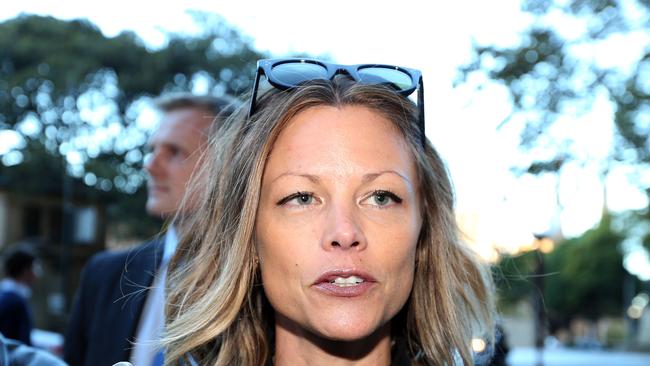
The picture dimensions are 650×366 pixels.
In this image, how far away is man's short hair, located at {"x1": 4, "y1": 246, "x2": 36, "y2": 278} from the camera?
28.6ft

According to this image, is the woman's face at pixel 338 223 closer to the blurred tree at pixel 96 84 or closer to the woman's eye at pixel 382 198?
the woman's eye at pixel 382 198

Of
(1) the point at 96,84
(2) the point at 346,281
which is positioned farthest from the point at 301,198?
(1) the point at 96,84

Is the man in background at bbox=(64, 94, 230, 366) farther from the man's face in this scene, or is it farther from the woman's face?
the woman's face

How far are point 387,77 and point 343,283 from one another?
2.32ft

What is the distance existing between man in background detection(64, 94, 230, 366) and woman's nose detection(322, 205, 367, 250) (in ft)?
2.62

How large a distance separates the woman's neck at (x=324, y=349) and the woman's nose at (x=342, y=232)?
349 mm

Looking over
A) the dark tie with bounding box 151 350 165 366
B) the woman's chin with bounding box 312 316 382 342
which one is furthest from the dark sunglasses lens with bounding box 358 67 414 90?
the dark tie with bounding box 151 350 165 366

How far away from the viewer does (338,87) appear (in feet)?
7.89

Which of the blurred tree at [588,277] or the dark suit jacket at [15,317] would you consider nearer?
the dark suit jacket at [15,317]

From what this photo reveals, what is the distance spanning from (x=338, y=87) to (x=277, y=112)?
20cm

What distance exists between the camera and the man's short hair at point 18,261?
872 cm

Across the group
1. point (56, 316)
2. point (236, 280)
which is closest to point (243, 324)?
point (236, 280)

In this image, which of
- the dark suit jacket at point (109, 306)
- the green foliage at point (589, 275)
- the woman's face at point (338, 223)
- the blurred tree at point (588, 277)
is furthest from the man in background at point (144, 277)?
the green foliage at point (589, 275)

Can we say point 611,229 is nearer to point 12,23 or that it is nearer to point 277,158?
point 12,23
